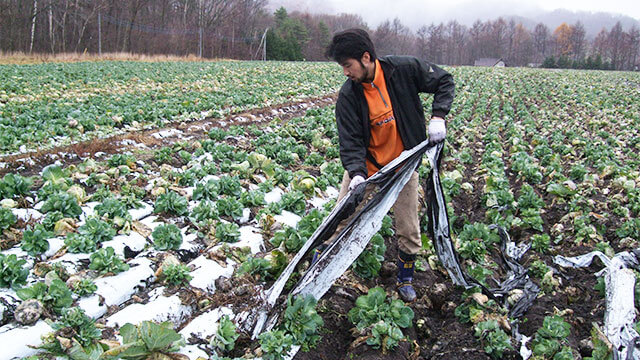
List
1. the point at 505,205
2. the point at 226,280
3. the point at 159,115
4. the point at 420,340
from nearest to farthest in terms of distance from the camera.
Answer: the point at 420,340 → the point at 226,280 → the point at 505,205 → the point at 159,115

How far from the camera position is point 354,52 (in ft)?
9.43

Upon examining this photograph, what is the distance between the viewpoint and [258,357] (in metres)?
2.74

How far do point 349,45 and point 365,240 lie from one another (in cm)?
134

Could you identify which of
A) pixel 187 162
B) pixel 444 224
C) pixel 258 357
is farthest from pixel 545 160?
pixel 258 357

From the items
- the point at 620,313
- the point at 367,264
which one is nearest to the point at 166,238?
Result: the point at 367,264

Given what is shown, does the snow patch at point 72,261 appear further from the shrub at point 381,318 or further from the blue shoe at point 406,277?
the blue shoe at point 406,277

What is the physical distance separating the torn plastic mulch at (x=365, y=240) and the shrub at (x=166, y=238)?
1.15m

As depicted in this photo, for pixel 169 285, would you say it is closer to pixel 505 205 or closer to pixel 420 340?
pixel 420 340

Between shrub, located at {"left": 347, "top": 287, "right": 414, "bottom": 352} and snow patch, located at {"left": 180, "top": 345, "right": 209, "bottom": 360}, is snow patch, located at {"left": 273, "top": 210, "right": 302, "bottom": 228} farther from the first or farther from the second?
snow patch, located at {"left": 180, "top": 345, "right": 209, "bottom": 360}

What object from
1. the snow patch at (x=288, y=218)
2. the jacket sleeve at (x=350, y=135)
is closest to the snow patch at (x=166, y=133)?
the snow patch at (x=288, y=218)

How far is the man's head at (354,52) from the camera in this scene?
9.38ft

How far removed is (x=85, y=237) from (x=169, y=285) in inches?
35.4

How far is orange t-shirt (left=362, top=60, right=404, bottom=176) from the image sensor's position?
312 cm

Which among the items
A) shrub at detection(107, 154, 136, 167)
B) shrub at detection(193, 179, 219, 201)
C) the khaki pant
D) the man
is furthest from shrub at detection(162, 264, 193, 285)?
shrub at detection(107, 154, 136, 167)
